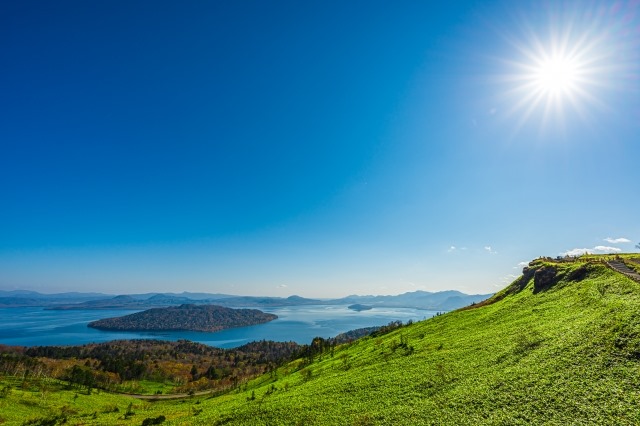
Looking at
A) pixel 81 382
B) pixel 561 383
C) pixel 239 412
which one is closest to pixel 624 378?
pixel 561 383

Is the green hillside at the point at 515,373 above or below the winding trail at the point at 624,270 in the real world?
below

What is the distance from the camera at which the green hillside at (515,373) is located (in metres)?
22.9

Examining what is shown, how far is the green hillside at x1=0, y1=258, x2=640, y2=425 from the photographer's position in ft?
75.0

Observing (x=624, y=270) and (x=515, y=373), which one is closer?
(x=515, y=373)

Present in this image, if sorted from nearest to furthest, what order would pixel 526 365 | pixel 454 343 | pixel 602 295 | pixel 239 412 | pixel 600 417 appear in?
pixel 600 417, pixel 526 365, pixel 602 295, pixel 239 412, pixel 454 343

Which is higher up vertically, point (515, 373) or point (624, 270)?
point (624, 270)

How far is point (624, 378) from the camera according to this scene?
22.5 metres

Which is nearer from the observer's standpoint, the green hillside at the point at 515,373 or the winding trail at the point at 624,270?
the green hillside at the point at 515,373

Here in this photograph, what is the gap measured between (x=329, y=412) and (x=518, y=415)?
18799 mm

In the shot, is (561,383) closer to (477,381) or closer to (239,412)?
(477,381)

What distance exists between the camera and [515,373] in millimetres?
28000

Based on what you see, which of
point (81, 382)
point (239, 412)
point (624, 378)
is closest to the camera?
point (624, 378)

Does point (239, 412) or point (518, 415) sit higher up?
point (518, 415)

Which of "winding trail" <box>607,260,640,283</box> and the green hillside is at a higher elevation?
"winding trail" <box>607,260,640,283</box>
